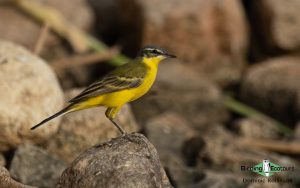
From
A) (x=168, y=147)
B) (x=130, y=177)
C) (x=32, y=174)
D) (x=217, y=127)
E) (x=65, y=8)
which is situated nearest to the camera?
(x=130, y=177)

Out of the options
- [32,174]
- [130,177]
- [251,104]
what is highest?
[130,177]

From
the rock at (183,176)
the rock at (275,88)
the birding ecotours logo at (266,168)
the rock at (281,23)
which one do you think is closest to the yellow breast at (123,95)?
the rock at (183,176)

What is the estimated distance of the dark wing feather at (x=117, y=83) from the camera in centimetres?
1108

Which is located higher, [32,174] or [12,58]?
[12,58]

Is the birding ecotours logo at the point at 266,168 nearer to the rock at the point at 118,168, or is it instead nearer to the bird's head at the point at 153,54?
the bird's head at the point at 153,54

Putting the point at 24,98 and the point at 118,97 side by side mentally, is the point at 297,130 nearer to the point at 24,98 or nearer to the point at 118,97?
the point at 118,97

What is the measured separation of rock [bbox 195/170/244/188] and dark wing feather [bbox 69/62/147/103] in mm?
1934

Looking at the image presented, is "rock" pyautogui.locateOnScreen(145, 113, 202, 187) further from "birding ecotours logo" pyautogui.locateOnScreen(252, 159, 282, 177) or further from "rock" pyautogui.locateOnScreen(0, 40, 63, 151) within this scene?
"rock" pyautogui.locateOnScreen(0, 40, 63, 151)

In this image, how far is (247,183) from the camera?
11.9 meters

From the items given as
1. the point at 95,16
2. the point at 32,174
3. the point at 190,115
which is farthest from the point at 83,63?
the point at 32,174

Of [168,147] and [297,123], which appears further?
[297,123]

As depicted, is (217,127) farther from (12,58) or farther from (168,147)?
(12,58)

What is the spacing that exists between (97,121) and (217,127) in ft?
10.8

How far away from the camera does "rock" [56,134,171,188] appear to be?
918 centimetres
